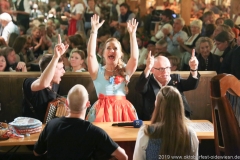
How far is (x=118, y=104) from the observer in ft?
10.0

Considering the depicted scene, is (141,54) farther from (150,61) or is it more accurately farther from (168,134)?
(168,134)

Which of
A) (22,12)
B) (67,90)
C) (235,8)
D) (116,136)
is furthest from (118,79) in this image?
(22,12)

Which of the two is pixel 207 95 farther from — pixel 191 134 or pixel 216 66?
pixel 191 134

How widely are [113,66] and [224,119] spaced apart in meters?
1.75

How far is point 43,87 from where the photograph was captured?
277cm

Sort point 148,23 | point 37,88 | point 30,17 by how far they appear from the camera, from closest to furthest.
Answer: point 37,88, point 148,23, point 30,17

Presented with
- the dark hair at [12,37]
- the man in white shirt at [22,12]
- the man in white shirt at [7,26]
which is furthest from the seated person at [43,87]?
the man in white shirt at [22,12]

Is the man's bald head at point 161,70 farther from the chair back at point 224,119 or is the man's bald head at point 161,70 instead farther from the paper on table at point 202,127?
the chair back at point 224,119

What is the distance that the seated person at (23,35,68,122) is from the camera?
275 cm

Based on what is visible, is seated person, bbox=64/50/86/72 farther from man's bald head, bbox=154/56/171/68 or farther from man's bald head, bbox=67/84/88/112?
man's bald head, bbox=67/84/88/112

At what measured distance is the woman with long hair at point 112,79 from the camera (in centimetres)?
303

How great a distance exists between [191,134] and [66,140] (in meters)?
0.70

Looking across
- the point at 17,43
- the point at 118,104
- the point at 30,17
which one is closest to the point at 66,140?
the point at 118,104

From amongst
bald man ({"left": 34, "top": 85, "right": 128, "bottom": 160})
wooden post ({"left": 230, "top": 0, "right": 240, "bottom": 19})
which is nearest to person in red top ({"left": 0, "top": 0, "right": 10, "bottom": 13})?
wooden post ({"left": 230, "top": 0, "right": 240, "bottom": 19})
